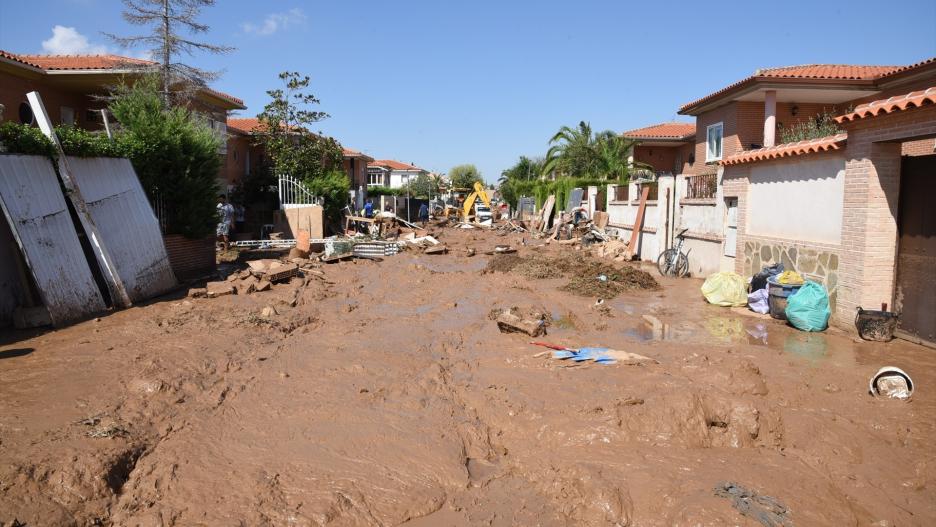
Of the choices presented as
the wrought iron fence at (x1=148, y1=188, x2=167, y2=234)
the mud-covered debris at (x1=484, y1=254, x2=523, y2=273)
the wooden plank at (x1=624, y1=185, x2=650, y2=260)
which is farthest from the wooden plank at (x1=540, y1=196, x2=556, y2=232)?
the wrought iron fence at (x1=148, y1=188, x2=167, y2=234)

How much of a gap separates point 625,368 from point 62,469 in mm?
5518

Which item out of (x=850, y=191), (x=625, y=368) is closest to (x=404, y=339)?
(x=625, y=368)

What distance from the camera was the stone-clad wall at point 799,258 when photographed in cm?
991

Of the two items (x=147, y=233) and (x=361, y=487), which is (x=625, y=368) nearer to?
(x=361, y=487)

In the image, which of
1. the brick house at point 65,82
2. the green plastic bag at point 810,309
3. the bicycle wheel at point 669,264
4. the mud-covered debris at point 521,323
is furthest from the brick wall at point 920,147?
the brick house at point 65,82

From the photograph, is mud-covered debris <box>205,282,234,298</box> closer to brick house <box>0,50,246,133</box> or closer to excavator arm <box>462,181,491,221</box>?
brick house <box>0,50,246,133</box>

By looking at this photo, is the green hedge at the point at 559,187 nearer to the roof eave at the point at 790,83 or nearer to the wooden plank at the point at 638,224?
the wooden plank at the point at 638,224

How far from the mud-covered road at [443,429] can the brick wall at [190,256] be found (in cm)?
396

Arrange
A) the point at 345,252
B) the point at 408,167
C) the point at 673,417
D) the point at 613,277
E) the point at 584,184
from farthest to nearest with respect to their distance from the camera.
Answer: the point at 408,167 → the point at 584,184 → the point at 345,252 → the point at 613,277 → the point at 673,417

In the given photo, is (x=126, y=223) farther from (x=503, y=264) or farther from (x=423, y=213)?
(x=423, y=213)

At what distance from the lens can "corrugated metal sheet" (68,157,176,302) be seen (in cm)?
1022

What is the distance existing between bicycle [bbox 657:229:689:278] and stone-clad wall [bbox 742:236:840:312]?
3.08 meters

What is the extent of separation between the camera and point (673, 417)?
217 inches

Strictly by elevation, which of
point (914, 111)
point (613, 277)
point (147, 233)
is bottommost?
point (613, 277)
